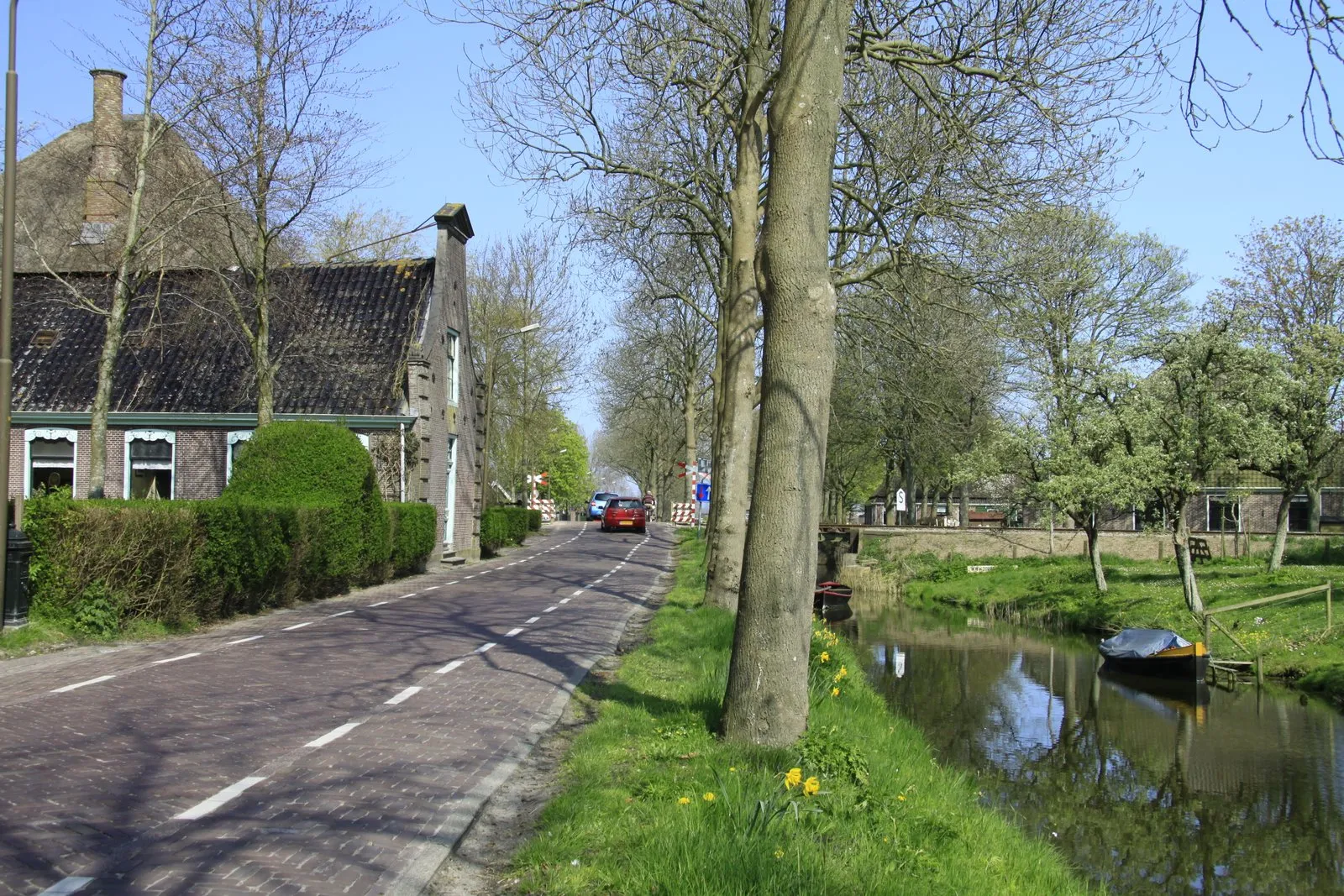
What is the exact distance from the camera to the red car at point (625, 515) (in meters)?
52.4

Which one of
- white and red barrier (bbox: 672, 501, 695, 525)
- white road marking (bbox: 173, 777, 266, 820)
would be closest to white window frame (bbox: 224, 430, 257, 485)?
white road marking (bbox: 173, 777, 266, 820)

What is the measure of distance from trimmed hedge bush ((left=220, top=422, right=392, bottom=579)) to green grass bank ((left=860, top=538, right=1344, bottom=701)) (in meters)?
16.5

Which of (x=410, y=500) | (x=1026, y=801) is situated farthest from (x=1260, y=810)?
(x=410, y=500)

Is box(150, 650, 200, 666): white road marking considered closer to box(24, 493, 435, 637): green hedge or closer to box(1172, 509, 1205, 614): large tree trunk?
box(24, 493, 435, 637): green hedge

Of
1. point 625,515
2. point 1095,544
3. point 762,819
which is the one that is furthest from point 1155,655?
point 625,515

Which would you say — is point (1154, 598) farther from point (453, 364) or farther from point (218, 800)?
point (218, 800)

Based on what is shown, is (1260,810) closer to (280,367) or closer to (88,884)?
(88,884)

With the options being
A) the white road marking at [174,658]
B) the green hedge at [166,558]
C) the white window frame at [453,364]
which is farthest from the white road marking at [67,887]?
the white window frame at [453,364]

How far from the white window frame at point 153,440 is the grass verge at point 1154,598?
70.8ft

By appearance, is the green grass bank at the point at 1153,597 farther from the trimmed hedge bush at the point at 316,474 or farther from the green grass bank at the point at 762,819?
the trimmed hedge bush at the point at 316,474

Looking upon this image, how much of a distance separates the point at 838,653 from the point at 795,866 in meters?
8.45

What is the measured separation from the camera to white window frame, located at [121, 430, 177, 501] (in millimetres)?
27578

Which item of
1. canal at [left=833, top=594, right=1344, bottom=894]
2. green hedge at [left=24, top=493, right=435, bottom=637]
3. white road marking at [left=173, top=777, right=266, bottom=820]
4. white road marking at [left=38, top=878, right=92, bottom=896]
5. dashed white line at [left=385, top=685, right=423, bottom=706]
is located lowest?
canal at [left=833, top=594, right=1344, bottom=894]

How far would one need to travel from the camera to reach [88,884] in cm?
477
